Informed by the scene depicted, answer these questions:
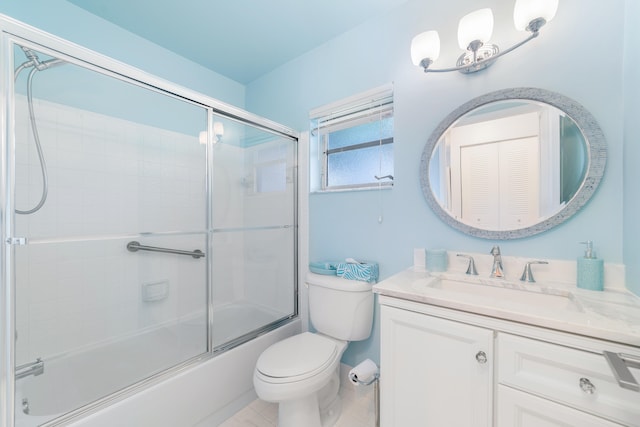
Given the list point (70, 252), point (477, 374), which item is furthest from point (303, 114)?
point (477, 374)

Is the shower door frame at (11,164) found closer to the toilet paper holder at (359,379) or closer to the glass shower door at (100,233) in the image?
the glass shower door at (100,233)

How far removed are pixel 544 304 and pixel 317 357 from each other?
104 cm

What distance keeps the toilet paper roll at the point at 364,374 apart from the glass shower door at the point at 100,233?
2.96 ft

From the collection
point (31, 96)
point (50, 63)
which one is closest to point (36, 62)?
point (50, 63)

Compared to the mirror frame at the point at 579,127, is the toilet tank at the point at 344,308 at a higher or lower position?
lower

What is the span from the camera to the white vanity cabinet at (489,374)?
67 centimetres

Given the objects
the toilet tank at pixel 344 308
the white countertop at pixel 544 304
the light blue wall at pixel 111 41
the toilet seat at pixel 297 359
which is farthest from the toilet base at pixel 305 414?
the light blue wall at pixel 111 41

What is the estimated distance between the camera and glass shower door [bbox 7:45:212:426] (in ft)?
3.63

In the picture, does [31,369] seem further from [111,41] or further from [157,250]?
[111,41]

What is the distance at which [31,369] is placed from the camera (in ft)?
3.87

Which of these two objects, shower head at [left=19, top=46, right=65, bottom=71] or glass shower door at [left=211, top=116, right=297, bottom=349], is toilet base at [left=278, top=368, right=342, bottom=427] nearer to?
glass shower door at [left=211, top=116, right=297, bottom=349]

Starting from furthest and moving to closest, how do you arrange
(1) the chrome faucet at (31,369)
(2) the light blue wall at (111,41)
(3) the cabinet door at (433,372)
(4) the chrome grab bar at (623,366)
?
(2) the light blue wall at (111,41) → (1) the chrome faucet at (31,369) → (3) the cabinet door at (433,372) → (4) the chrome grab bar at (623,366)

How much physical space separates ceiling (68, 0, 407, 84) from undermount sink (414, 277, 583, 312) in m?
1.65

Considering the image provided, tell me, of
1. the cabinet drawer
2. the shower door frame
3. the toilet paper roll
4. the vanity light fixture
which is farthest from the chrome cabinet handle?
the shower door frame
